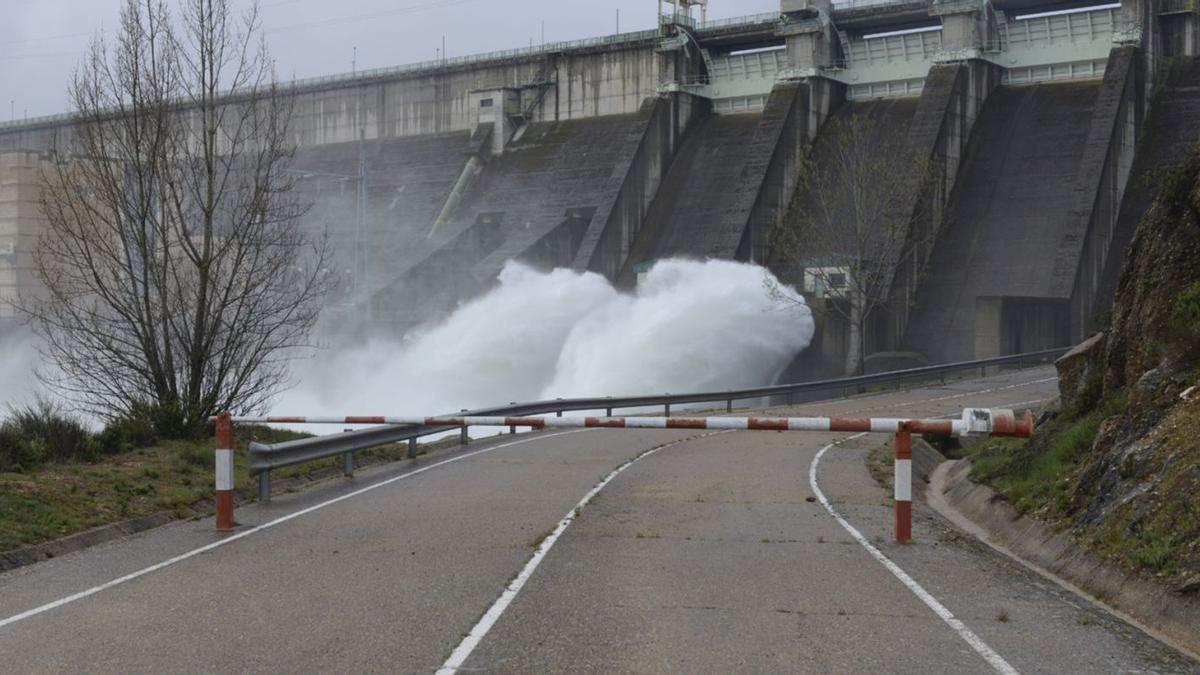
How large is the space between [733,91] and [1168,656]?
54055 mm

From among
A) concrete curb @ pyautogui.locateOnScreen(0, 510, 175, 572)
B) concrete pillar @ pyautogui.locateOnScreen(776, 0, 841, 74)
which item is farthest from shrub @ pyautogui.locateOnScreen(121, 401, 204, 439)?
concrete pillar @ pyautogui.locateOnScreen(776, 0, 841, 74)

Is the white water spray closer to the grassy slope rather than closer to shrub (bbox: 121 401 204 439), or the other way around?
shrub (bbox: 121 401 204 439)

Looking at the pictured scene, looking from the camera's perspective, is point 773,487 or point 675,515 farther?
point 773,487

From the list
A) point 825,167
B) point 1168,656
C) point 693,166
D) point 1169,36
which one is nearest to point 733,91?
point 693,166

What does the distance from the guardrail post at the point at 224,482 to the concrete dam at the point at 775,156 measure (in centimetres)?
3409

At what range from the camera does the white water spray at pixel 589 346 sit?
1738 inches

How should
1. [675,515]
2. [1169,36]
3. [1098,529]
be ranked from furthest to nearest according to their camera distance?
[1169,36] < [675,515] < [1098,529]

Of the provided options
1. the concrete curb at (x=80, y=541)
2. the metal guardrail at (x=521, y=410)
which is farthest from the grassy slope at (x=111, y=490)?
the metal guardrail at (x=521, y=410)

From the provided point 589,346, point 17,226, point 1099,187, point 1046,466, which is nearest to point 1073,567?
point 1046,466

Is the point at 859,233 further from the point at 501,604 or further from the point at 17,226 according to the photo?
the point at 501,604

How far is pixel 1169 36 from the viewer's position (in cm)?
4959

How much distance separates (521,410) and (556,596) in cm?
1749

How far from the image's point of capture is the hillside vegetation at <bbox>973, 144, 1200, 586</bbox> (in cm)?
912

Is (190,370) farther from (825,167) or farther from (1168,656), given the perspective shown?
(825,167)
